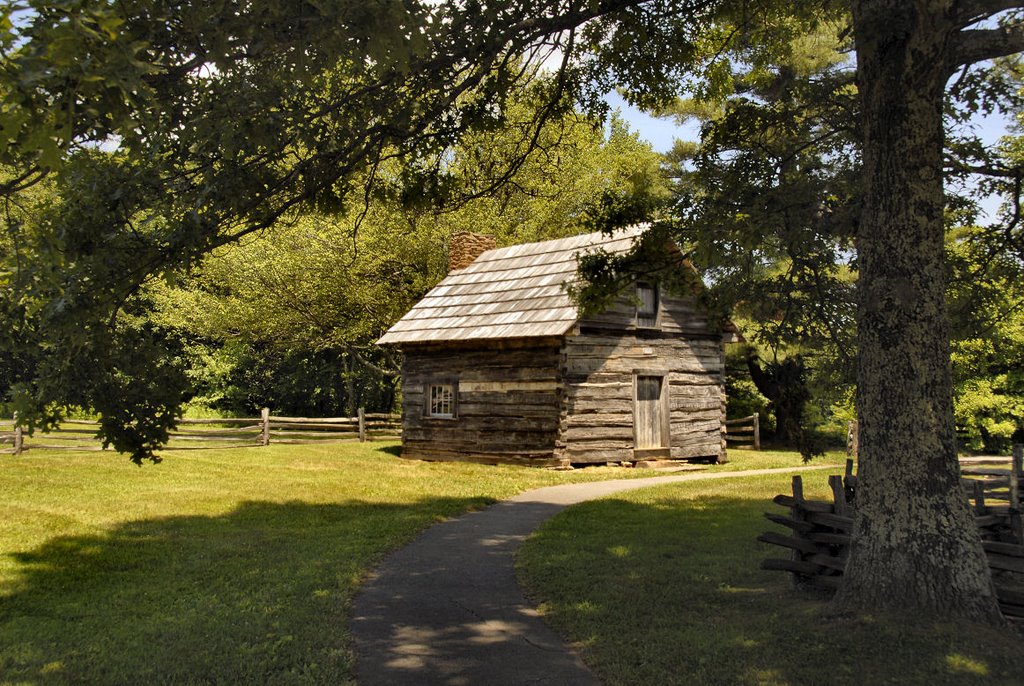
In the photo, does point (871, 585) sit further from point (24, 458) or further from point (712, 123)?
point (24, 458)

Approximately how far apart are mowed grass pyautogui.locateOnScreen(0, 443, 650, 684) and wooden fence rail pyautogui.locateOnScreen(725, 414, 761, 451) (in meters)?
11.5

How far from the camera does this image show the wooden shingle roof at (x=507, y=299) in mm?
21156

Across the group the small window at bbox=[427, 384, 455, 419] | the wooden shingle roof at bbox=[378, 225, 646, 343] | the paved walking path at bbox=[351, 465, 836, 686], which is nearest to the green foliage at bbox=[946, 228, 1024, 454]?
the wooden shingle roof at bbox=[378, 225, 646, 343]

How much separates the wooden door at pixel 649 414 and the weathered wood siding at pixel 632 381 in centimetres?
23

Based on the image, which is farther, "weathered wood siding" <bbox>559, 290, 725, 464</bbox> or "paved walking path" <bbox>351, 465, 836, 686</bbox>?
"weathered wood siding" <bbox>559, 290, 725, 464</bbox>

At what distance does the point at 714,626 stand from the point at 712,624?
67 millimetres

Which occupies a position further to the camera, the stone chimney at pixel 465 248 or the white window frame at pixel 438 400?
the stone chimney at pixel 465 248

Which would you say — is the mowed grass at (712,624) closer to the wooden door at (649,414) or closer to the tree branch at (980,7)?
the tree branch at (980,7)

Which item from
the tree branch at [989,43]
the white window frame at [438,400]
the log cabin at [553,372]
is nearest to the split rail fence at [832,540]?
the tree branch at [989,43]

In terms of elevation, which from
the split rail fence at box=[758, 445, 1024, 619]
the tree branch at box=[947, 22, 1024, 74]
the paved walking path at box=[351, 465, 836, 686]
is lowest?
the paved walking path at box=[351, 465, 836, 686]

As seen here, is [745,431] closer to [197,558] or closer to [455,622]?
[197,558]

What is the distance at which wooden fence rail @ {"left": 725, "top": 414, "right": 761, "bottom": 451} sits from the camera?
30031 mm

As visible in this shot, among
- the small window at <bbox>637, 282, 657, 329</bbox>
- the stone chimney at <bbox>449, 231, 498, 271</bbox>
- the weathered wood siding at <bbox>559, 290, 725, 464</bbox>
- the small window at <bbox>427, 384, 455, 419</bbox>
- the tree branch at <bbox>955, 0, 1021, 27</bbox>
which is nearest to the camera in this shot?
the tree branch at <bbox>955, 0, 1021, 27</bbox>

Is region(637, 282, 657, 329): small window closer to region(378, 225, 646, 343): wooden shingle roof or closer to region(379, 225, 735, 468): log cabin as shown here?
region(379, 225, 735, 468): log cabin
